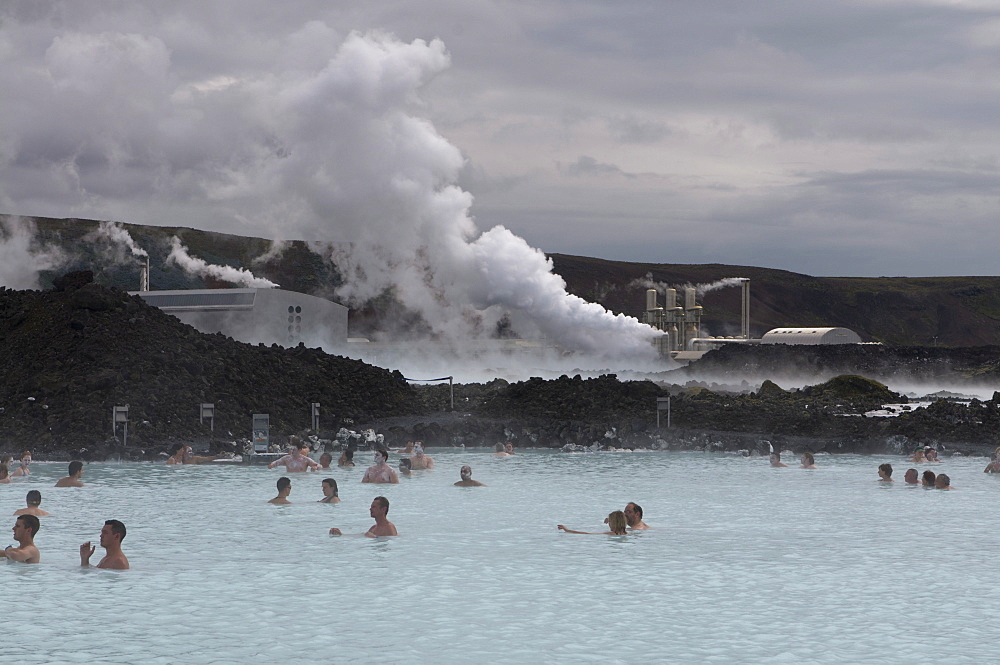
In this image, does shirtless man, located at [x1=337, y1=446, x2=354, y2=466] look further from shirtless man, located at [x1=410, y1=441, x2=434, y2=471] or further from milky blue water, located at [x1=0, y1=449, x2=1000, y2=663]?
milky blue water, located at [x1=0, y1=449, x2=1000, y2=663]

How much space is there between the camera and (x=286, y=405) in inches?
1300

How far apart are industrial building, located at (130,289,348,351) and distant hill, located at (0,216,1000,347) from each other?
84348 mm

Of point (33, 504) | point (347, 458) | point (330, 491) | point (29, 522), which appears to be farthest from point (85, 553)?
point (347, 458)

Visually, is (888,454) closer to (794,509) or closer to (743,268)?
(794,509)

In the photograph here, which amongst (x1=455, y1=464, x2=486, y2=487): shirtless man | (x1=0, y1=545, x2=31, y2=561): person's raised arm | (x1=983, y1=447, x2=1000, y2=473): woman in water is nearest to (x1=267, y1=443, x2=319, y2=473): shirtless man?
(x1=455, y1=464, x2=486, y2=487): shirtless man

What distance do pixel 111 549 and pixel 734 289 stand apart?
172088 millimetres

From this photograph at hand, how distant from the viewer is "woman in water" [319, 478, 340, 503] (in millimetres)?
18297

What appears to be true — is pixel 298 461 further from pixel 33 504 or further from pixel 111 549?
pixel 111 549

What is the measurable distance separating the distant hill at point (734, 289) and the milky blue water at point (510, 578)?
410ft

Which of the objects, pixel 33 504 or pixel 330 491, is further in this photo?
pixel 330 491

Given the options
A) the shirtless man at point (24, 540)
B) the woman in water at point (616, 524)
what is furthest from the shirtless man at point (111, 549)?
the woman in water at point (616, 524)

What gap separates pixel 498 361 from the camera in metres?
64.8

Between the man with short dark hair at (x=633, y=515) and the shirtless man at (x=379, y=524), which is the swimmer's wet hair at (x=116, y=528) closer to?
the shirtless man at (x=379, y=524)

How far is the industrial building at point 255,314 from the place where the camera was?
55.7m
